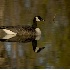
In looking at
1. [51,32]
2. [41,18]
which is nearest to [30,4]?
[41,18]

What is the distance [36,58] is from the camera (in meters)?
1.71

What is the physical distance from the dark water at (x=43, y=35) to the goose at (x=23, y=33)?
0.10 feet

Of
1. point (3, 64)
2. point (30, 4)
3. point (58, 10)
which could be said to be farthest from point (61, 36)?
point (3, 64)

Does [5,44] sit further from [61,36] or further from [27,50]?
[61,36]

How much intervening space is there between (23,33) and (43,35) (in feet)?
0.49

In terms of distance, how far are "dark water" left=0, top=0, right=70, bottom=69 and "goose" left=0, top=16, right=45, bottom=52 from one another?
3cm

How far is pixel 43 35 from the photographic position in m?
1.74

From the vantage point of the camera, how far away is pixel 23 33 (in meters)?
1.75

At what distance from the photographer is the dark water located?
1.71 m

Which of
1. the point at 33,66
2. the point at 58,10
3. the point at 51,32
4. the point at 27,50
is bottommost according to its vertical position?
the point at 33,66

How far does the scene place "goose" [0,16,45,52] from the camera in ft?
5.70

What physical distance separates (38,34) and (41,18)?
0.12 m

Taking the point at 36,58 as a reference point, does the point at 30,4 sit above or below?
above

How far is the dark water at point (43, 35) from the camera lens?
171 centimetres
